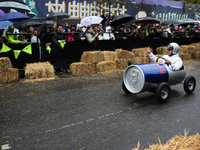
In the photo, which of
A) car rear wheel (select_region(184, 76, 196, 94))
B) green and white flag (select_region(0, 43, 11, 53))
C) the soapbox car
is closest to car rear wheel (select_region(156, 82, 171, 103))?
the soapbox car

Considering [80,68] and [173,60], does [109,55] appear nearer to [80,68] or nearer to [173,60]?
[80,68]

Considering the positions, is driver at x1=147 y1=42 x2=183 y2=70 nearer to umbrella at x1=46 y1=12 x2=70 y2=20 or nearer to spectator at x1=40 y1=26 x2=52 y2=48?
spectator at x1=40 y1=26 x2=52 y2=48

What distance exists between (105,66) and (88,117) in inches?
206

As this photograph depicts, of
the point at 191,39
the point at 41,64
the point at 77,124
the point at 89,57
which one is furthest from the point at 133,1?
the point at 77,124

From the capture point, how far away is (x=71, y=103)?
18.9 ft

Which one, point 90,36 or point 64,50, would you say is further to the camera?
point 90,36

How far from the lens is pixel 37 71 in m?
8.34

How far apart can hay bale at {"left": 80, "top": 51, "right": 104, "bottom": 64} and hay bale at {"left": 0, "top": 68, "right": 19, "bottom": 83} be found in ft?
9.91

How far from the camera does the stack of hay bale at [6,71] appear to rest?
7863 millimetres

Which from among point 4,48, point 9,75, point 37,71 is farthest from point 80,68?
point 4,48

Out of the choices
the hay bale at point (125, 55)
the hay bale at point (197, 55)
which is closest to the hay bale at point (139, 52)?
the hay bale at point (125, 55)

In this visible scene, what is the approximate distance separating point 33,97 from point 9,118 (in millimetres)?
1542

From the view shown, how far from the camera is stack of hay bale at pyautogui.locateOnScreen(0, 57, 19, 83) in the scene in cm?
786

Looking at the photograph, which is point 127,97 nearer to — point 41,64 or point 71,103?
point 71,103
